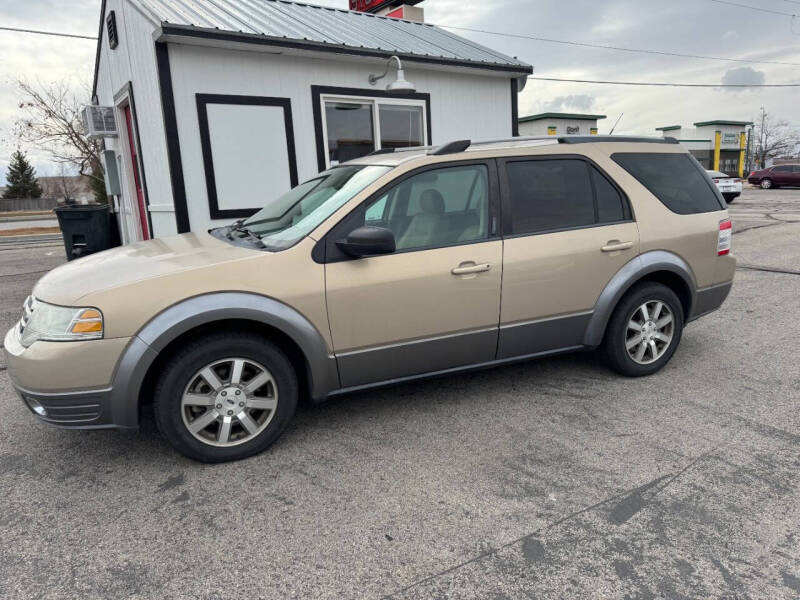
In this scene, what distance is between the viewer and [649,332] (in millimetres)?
4234

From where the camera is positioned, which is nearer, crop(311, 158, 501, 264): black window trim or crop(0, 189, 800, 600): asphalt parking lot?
crop(0, 189, 800, 600): asphalt parking lot

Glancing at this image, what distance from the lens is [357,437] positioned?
346cm

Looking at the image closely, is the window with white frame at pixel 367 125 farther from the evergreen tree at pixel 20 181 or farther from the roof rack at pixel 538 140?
the evergreen tree at pixel 20 181

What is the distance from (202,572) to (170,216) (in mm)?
6072

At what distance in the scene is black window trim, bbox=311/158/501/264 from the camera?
324 centimetres

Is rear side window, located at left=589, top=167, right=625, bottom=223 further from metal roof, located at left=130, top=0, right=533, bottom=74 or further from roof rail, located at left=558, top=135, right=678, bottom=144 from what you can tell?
metal roof, located at left=130, top=0, right=533, bottom=74

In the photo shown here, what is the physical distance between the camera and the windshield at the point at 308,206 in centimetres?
340

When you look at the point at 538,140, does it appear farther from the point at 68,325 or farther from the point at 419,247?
the point at 68,325

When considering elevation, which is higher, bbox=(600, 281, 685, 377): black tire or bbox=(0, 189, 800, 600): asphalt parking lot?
bbox=(600, 281, 685, 377): black tire

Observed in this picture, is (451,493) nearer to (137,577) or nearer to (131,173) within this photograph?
(137,577)

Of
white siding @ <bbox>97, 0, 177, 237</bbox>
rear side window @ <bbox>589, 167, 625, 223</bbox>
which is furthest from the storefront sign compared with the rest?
rear side window @ <bbox>589, 167, 625, 223</bbox>

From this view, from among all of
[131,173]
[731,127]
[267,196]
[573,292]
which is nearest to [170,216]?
[267,196]

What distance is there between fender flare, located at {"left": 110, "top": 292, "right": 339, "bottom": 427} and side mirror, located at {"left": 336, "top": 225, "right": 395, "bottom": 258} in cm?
47

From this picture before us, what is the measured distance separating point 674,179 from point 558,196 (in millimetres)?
1129
